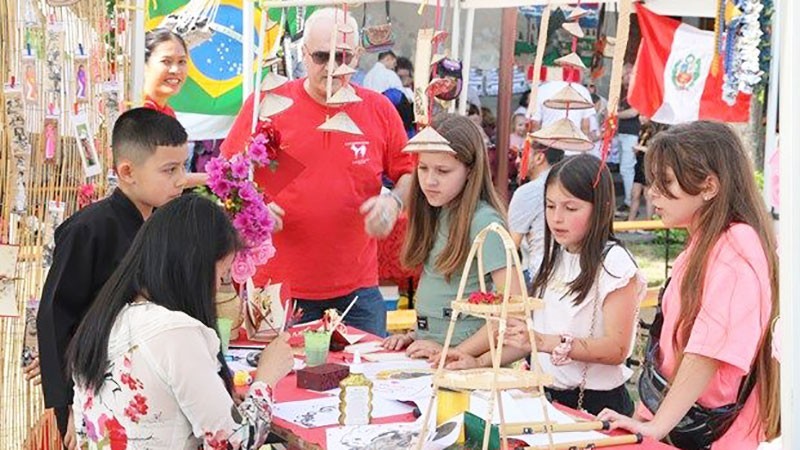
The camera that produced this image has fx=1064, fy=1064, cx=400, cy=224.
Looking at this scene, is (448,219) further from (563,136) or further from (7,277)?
(7,277)

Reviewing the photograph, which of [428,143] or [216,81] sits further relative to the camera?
[216,81]

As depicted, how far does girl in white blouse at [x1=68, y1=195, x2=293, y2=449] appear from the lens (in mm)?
2373

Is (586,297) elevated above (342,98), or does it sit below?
below

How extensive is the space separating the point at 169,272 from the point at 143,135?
0.91 metres

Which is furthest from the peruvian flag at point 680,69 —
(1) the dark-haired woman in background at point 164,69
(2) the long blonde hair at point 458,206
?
(2) the long blonde hair at point 458,206

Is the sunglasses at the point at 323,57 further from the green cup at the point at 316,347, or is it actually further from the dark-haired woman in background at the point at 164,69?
the green cup at the point at 316,347

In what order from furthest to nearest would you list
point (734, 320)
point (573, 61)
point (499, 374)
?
point (573, 61), point (734, 320), point (499, 374)

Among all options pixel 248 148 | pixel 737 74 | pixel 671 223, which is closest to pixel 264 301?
pixel 248 148

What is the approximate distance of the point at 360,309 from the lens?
14.2 ft

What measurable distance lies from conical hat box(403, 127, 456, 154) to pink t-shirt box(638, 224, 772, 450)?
2.79 feet

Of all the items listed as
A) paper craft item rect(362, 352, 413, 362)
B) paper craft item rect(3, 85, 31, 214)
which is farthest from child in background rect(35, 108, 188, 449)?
paper craft item rect(362, 352, 413, 362)

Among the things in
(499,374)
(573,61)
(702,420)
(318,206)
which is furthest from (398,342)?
(499,374)

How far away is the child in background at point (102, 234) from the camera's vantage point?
2979 millimetres

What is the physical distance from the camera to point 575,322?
10.4 ft
